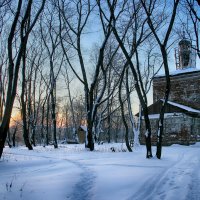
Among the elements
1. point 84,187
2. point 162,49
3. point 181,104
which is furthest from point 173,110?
point 84,187

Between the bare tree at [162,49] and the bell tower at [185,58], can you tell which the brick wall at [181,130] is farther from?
the bare tree at [162,49]

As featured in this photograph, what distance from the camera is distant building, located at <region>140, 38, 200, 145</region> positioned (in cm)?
3078

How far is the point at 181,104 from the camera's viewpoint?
34.5 m

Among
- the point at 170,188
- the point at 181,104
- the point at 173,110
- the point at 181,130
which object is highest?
the point at 181,104

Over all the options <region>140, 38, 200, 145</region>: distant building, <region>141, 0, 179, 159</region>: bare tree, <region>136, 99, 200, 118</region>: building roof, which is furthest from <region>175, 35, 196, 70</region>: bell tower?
<region>141, 0, 179, 159</region>: bare tree

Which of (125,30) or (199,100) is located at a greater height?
(125,30)

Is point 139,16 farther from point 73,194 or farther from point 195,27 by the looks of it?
point 73,194

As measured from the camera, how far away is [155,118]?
1283 inches

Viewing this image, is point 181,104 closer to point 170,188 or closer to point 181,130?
point 181,130

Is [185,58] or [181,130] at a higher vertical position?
[185,58]

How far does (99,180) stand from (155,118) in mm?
26326

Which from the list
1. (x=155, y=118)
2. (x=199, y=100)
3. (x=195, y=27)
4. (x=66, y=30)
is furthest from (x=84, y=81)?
(x=199, y=100)

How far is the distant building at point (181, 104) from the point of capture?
30.8 metres

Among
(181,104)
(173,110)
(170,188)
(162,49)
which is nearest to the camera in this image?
(170,188)
